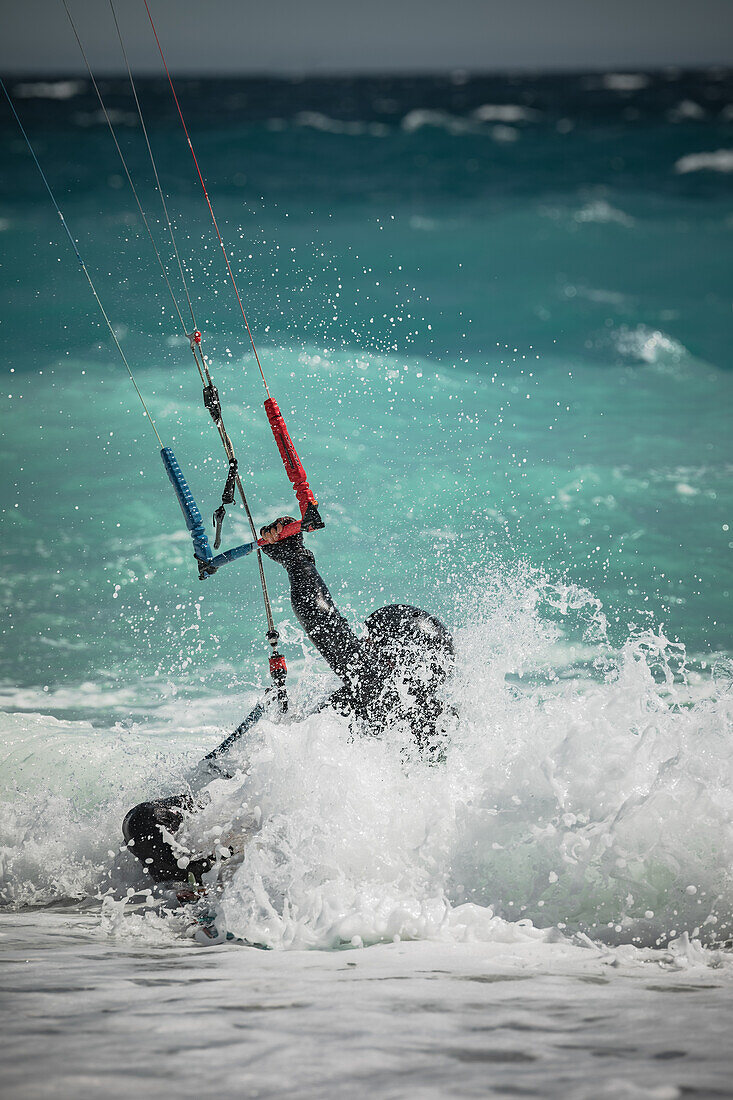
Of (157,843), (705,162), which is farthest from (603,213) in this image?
(157,843)

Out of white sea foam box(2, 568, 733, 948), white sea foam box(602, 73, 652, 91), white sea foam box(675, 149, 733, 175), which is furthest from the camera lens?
white sea foam box(675, 149, 733, 175)

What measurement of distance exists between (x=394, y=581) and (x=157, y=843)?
2431 mm

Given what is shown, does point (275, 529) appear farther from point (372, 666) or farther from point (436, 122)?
point (436, 122)

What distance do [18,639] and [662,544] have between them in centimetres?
325

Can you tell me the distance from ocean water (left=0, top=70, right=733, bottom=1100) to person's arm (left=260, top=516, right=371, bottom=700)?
12cm

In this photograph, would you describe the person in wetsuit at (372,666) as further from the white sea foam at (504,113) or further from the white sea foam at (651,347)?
the white sea foam at (504,113)

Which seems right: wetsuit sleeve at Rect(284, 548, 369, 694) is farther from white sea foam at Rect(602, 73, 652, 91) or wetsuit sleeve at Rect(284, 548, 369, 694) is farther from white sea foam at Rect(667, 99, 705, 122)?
white sea foam at Rect(667, 99, 705, 122)

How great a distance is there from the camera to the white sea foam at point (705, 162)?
19.4 feet

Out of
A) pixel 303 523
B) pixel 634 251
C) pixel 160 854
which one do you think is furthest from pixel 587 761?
pixel 634 251

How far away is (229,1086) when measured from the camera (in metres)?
0.88

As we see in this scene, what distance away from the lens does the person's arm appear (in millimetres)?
1951

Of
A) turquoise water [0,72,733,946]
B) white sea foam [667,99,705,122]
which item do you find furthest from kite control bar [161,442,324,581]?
white sea foam [667,99,705,122]

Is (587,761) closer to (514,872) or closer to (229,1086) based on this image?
(514,872)


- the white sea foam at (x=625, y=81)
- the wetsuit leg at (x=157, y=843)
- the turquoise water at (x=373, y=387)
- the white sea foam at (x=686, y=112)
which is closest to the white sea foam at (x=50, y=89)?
the turquoise water at (x=373, y=387)
